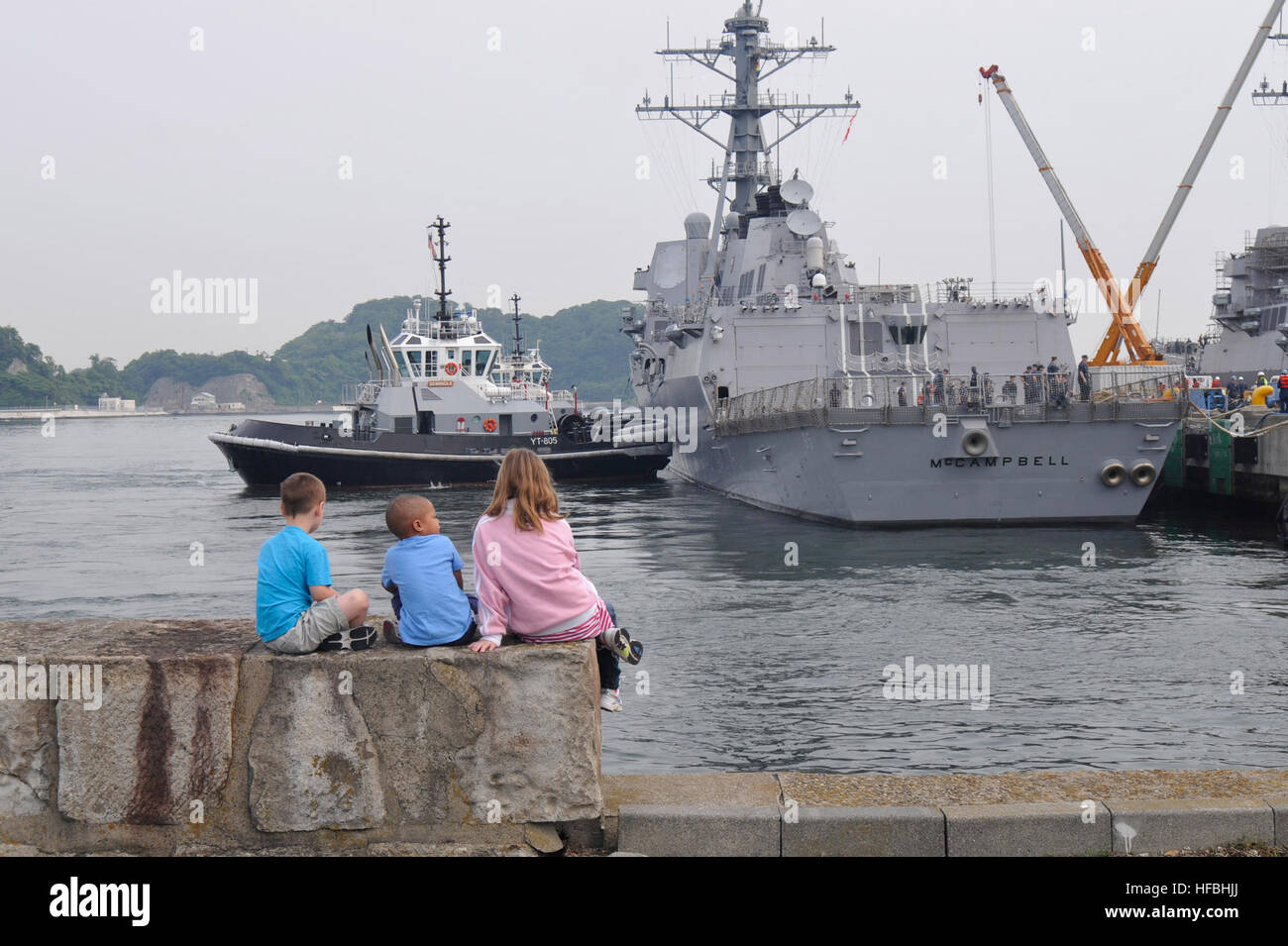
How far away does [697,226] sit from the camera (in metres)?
48.5

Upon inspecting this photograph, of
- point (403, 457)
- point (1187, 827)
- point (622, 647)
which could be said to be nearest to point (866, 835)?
point (1187, 827)

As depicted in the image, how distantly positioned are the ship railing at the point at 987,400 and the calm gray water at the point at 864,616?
2156 mm

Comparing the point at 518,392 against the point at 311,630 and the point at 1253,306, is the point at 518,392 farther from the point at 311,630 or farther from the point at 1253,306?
the point at 311,630

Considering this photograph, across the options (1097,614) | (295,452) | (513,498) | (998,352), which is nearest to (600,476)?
(295,452)

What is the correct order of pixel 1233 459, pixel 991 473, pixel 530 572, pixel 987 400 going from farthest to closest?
pixel 1233 459 → pixel 991 473 → pixel 987 400 → pixel 530 572

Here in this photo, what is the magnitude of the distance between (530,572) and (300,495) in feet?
3.61

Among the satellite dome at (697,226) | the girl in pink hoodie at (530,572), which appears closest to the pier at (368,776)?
the girl in pink hoodie at (530,572)

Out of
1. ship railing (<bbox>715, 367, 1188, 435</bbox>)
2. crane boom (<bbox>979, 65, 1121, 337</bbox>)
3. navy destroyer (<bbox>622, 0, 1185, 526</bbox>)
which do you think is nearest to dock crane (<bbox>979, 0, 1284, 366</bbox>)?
crane boom (<bbox>979, 65, 1121, 337</bbox>)

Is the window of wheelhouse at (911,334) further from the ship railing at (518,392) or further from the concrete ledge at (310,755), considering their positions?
the concrete ledge at (310,755)

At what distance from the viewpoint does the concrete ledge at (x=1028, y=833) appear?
16.4 feet

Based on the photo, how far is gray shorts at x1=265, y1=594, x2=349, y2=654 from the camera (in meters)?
5.18

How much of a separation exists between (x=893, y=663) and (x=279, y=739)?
8.27 metres

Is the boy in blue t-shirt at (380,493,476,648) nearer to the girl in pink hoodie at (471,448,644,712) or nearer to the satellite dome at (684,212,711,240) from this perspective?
the girl in pink hoodie at (471,448,644,712)
